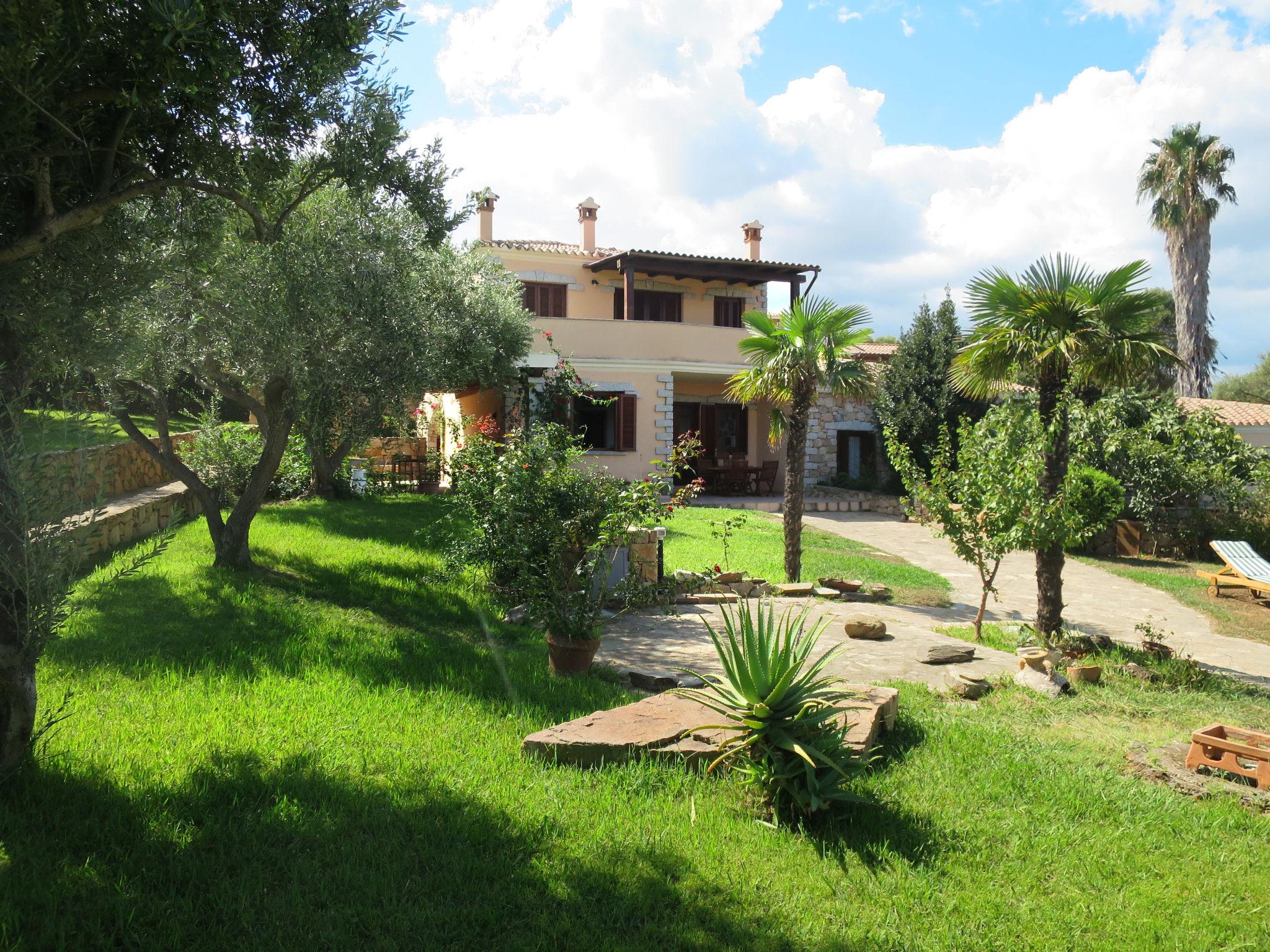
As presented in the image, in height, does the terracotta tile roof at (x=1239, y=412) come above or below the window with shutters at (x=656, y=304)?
below

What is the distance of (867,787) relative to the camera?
4.25 m

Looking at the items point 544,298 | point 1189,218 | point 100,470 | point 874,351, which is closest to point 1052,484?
point 100,470

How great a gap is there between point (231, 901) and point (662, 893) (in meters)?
1.53

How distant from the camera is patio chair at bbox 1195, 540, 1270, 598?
12.0 metres

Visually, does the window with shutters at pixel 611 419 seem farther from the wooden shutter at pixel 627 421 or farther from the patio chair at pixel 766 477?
the patio chair at pixel 766 477

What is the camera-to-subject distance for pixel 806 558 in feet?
43.1

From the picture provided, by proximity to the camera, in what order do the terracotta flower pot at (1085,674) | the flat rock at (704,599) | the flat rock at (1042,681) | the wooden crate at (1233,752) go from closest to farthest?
the wooden crate at (1233,752), the flat rock at (1042,681), the terracotta flower pot at (1085,674), the flat rock at (704,599)

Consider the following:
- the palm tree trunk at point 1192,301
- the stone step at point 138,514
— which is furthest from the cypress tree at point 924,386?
the stone step at point 138,514

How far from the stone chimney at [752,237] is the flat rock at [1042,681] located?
20618mm

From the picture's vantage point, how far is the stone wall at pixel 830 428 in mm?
22062

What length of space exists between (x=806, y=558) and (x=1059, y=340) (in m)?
5.67

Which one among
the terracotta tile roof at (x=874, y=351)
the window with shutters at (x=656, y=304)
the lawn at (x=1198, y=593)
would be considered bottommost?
the lawn at (x=1198, y=593)

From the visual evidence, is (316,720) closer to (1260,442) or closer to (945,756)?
(945,756)

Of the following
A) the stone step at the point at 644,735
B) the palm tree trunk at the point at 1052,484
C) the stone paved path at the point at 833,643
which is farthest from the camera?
the palm tree trunk at the point at 1052,484
